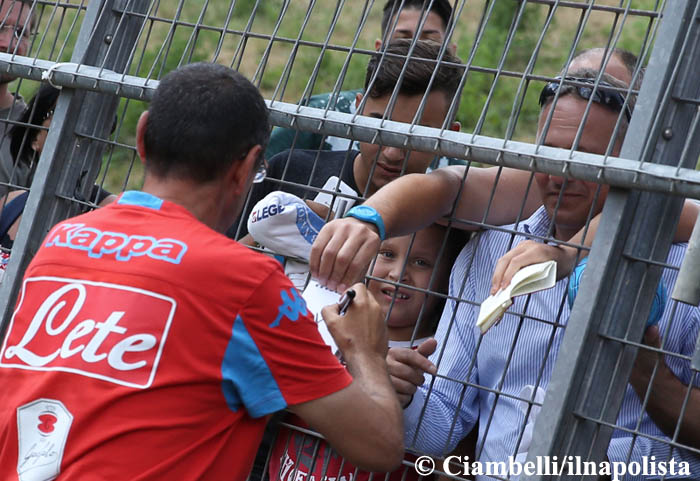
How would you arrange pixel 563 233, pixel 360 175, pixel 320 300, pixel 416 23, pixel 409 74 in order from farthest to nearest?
pixel 416 23 < pixel 360 175 < pixel 409 74 < pixel 563 233 < pixel 320 300

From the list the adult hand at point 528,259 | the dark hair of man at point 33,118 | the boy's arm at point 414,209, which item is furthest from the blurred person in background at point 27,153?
the adult hand at point 528,259

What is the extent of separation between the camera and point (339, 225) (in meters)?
2.25

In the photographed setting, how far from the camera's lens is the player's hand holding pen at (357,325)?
81.1 inches

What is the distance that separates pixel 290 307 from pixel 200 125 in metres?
0.45

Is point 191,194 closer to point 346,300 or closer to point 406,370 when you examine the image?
point 346,300

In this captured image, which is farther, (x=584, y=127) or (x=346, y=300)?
(x=584, y=127)

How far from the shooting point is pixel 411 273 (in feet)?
9.38

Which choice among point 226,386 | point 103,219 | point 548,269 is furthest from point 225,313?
point 548,269

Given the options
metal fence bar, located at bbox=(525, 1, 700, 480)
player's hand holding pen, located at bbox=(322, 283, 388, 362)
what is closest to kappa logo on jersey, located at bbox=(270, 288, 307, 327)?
player's hand holding pen, located at bbox=(322, 283, 388, 362)

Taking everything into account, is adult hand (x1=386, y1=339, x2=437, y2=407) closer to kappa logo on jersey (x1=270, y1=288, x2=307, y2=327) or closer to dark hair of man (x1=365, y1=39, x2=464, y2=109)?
kappa logo on jersey (x1=270, y1=288, x2=307, y2=327)

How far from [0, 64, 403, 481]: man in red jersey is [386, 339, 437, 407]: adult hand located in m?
0.24

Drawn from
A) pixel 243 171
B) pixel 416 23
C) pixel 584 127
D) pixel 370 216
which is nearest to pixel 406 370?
pixel 370 216

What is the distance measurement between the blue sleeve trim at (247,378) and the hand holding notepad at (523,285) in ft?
1.66

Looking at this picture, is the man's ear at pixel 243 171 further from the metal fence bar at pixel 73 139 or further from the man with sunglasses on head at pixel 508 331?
the metal fence bar at pixel 73 139
